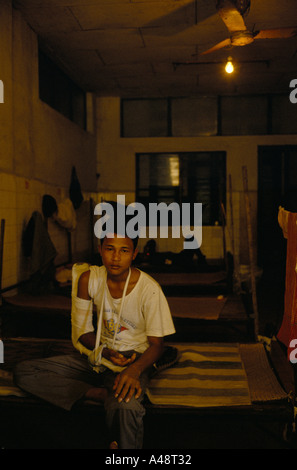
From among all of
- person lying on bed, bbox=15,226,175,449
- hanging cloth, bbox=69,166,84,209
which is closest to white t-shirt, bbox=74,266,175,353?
person lying on bed, bbox=15,226,175,449

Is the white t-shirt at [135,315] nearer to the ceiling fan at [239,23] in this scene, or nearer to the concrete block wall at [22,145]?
the concrete block wall at [22,145]

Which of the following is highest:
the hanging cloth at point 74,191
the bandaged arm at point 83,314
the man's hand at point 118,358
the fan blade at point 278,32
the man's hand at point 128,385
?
the fan blade at point 278,32

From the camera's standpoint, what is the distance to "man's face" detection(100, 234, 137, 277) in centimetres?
238

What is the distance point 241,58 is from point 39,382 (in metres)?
5.43

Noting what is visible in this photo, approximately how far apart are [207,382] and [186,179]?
6.01 m

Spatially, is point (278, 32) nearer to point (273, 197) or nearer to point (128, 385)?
point (128, 385)

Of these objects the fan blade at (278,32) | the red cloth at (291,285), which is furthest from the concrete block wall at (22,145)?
the red cloth at (291,285)

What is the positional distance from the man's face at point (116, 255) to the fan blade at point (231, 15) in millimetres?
2430

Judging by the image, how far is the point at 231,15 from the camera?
3623 millimetres

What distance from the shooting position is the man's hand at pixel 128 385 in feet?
6.81

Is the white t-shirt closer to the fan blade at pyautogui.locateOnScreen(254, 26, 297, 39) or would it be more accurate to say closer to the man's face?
the man's face

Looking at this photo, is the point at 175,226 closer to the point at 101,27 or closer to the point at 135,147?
the point at 135,147

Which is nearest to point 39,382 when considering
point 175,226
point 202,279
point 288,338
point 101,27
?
point 288,338

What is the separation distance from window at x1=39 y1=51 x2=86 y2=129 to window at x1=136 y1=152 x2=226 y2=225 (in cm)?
151
